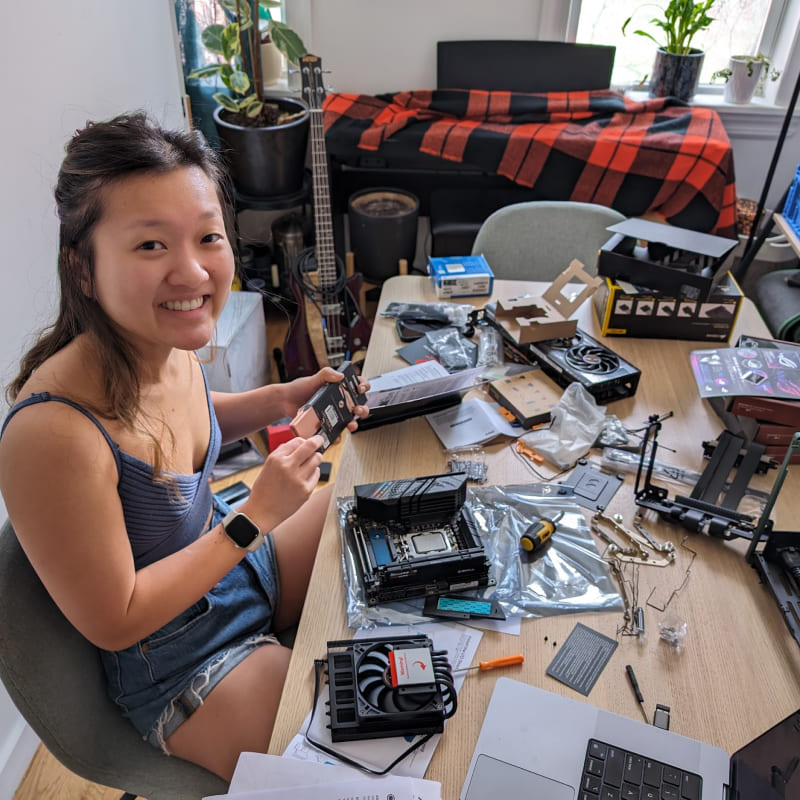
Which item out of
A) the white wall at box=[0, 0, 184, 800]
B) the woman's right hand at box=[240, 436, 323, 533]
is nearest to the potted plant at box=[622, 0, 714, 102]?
the white wall at box=[0, 0, 184, 800]

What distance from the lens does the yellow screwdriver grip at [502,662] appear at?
94cm

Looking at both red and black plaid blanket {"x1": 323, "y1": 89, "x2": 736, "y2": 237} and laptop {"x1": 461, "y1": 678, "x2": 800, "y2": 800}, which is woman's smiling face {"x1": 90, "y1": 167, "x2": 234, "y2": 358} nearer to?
laptop {"x1": 461, "y1": 678, "x2": 800, "y2": 800}

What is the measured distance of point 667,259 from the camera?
1715mm

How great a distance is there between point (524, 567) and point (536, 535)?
6 cm

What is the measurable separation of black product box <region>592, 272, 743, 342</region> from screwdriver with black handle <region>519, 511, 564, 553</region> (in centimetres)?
69

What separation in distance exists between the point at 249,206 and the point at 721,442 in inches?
81.0

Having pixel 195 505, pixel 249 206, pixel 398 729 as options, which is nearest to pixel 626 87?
pixel 249 206

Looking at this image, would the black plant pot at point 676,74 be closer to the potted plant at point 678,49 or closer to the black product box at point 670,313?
the potted plant at point 678,49

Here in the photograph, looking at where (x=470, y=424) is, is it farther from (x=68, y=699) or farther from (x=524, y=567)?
(x=68, y=699)

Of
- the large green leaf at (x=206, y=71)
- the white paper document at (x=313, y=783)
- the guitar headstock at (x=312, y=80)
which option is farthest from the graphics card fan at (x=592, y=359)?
the large green leaf at (x=206, y=71)

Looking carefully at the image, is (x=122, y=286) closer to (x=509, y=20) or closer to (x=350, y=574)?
(x=350, y=574)

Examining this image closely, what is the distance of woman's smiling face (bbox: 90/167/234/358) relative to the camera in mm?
908

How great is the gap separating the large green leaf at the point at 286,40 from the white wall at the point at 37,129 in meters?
0.60

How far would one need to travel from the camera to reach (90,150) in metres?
0.92
